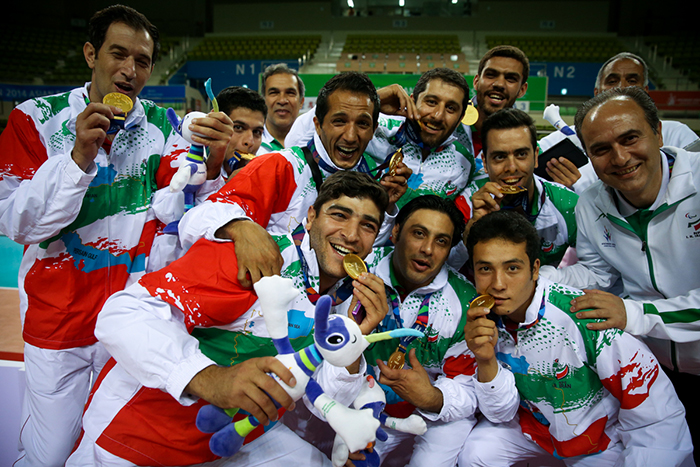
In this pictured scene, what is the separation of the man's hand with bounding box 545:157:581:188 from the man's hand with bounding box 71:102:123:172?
9.73 ft

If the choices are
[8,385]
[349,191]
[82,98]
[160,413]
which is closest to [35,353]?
[8,385]

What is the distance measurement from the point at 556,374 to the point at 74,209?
2608 millimetres

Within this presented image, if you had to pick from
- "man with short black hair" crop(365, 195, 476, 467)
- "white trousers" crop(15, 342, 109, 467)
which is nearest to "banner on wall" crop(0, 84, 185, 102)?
"white trousers" crop(15, 342, 109, 467)

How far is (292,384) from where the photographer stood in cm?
135

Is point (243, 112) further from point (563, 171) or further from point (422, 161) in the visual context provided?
point (563, 171)

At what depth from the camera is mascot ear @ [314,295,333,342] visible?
125cm

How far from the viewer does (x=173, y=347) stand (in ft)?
5.07

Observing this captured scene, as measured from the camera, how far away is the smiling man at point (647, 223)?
7.47 ft

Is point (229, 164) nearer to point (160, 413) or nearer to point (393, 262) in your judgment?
point (393, 262)

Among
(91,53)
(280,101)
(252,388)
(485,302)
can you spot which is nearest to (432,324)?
(485,302)

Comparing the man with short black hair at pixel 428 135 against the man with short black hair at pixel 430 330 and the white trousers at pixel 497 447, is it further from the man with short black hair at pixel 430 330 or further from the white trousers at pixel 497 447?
the white trousers at pixel 497 447

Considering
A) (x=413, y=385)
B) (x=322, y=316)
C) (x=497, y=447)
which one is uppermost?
(x=322, y=316)

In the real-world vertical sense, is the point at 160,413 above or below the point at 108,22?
below

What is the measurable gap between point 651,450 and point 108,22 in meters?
3.58
